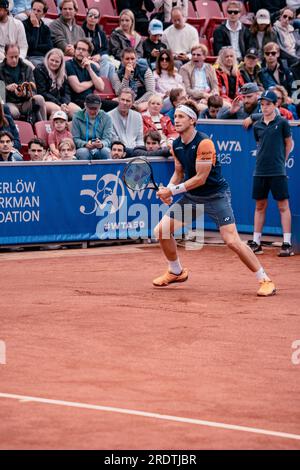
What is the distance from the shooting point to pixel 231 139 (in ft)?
55.9

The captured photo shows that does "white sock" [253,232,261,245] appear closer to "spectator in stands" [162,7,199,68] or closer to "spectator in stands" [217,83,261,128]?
"spectator in stands" [217,83,261,128]

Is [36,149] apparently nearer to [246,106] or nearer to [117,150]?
[117,150]

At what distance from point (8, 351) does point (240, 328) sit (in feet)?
7.79

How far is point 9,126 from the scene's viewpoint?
53.7 feet

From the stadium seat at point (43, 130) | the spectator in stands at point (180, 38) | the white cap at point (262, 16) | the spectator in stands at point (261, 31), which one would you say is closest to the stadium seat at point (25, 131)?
the stadium seat at point (43, 130)

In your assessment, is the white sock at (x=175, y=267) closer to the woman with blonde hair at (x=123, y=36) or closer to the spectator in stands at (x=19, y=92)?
the spectator in stands at (x=19, y=92)

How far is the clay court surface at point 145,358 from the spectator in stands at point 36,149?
190cm

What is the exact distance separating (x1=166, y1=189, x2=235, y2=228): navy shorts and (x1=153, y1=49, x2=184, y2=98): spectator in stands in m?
6.81

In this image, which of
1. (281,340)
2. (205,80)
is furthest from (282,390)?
(205,80)

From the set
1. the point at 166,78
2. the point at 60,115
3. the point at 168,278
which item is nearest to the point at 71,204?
the point at 60,115

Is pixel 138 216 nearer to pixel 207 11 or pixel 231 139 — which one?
pixel 231 139

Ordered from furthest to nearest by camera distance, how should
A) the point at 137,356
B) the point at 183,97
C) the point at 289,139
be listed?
1. the point at 183,97
2. the point at 289,139
3. the point at 137,356

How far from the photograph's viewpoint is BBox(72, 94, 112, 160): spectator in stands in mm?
16688

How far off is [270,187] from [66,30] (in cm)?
560
